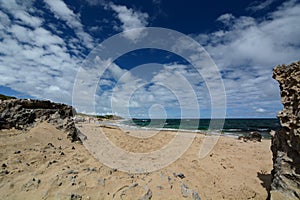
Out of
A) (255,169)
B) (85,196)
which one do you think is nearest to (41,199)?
(85,196)

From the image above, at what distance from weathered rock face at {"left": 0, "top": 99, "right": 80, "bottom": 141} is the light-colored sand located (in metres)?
0.69

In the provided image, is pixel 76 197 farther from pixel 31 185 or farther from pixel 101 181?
pixel 31 185

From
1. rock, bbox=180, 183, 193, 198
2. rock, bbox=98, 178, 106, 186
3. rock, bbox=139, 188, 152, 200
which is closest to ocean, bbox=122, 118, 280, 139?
rock, bbox=180, 183, 193, 198

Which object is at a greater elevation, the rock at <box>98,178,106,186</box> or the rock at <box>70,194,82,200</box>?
the rock at <box>98,178,106,186</box>

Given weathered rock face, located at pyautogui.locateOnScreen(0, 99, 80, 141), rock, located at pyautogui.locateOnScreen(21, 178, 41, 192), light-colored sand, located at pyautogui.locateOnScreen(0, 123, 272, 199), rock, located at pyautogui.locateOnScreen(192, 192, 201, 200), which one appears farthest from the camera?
weathered rock face, located at pyautogui.locateOnScreen(0, 99, 80, 141)

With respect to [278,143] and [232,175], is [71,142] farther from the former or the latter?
[278,143]

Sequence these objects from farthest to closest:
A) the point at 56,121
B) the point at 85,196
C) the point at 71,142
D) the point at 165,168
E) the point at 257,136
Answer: the point at 257,136 → the point at 56,121 → the point at 71,142 → the point at 165,168 → the point at 85,196

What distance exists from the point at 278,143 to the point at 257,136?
1539 cm

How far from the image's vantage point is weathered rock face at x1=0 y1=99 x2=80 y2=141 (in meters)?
6.95

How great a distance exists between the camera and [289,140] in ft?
13.0

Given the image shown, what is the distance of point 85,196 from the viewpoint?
3.77m

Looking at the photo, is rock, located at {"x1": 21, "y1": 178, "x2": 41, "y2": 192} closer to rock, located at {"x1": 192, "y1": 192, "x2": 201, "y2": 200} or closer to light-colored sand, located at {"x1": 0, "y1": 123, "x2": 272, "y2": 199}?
light-colored sand, located at {"x1": 0, "y1": 123, "x2": 272, "y2": 199}

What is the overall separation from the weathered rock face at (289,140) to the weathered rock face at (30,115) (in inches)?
295

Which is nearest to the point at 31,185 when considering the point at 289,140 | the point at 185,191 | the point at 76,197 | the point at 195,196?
the point at 76,197
